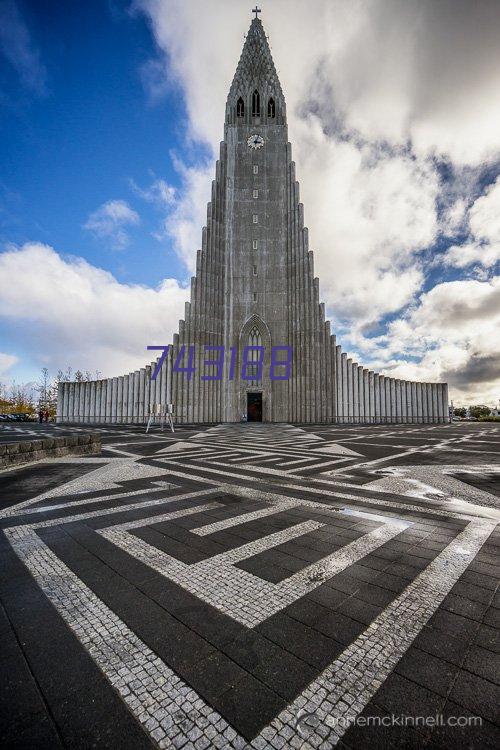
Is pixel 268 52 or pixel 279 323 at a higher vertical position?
pixel 268 52

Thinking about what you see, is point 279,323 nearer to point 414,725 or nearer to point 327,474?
point 327,474

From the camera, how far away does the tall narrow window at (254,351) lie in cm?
4362

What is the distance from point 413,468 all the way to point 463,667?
9.10m

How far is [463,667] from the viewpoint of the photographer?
97.0 inches

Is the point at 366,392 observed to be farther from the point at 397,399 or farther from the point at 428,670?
the point at 428,670

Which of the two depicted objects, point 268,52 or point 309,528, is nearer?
point 309,528

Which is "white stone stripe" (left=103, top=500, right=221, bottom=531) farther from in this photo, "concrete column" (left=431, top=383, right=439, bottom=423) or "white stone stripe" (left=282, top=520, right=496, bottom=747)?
"concrete column" (left=431, top=383, right=439, bottom=423)

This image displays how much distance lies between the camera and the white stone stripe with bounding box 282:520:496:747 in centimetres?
211

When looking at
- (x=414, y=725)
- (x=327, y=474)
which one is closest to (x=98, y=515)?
(x=414, y=725)

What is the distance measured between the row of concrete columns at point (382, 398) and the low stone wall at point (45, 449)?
34194mm

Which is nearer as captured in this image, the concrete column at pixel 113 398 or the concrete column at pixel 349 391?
the concrete column at pixel 349 391

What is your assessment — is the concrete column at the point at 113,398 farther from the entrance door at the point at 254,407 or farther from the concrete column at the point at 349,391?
the concrete column at the point at 349,391

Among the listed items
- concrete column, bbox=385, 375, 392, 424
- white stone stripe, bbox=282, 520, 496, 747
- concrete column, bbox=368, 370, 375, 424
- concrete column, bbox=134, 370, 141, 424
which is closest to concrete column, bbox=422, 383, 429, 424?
concrete column, bbox=385, 375, 392, 424

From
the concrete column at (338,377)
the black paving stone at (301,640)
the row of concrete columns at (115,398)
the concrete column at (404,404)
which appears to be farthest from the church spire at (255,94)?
the black paving stone at (301,640)
